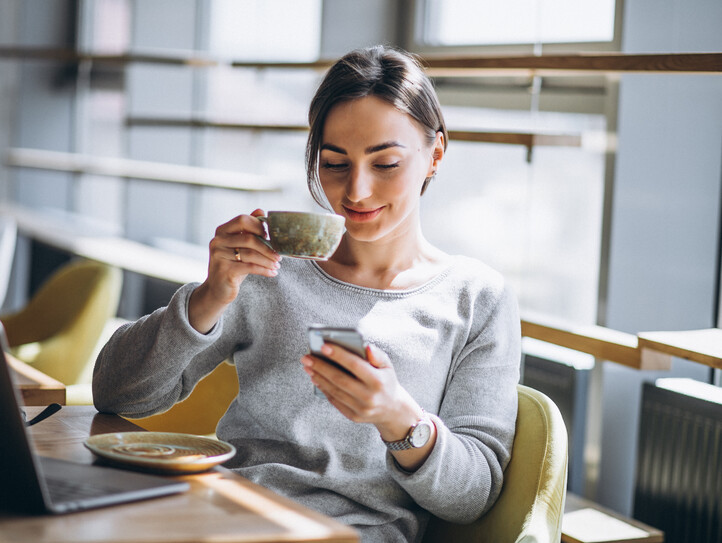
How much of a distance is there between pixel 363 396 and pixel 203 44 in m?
4.42

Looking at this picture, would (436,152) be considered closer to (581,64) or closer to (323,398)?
(323,398)

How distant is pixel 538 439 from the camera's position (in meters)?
1.47

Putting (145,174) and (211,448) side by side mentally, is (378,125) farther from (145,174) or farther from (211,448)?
(145,174)

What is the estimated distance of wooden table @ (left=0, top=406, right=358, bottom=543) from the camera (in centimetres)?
91

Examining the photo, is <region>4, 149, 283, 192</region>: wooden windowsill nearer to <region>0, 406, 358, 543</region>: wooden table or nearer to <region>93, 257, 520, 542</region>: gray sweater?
<region>93, 257, 520, 542</region>: gray sweater

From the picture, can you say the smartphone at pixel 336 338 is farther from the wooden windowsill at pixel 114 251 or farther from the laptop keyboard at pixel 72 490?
the wooden windowsill at pixel 114 251

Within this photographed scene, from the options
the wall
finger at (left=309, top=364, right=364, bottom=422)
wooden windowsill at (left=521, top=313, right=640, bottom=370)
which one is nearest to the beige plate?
finger at (left=309, top=364, right=364, bottom=422)

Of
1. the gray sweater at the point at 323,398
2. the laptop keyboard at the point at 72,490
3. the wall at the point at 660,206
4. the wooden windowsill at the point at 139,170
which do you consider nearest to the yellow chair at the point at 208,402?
the gray sweater at the point at 323,398

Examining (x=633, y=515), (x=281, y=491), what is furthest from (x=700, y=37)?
(x=281, y=491)

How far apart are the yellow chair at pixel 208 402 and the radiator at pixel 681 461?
4.25ft

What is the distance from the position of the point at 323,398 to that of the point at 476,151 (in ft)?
7.63

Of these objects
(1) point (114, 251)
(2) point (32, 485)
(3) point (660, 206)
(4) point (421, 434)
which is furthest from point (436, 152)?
(1) point (114, 251)

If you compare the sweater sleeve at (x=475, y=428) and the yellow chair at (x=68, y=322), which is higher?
the sweater sleeve at (x=475, y=428)

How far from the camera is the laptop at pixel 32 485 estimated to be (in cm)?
97
